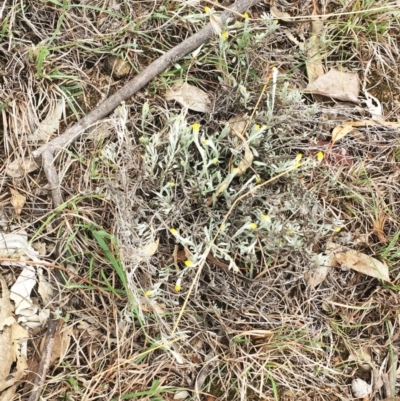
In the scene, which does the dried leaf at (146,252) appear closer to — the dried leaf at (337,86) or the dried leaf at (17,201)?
the dried leaf at (17,201)

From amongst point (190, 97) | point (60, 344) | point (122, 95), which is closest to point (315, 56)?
point (190, 97)

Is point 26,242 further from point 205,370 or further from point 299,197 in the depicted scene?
point 299,197

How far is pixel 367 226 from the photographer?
2615 millimetres

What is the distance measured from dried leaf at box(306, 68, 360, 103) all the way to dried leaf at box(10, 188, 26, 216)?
1448mm

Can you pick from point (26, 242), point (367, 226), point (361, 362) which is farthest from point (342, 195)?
point (26, 242)

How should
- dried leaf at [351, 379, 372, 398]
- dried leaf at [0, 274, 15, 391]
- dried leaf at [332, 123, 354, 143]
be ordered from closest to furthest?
dried leaf at [0, 274, 15, 391]
dried leaf at [351, 379, 372, 398]
dried leaf at [332, 123, 354, 143]

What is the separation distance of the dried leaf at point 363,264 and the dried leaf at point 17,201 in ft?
4.79

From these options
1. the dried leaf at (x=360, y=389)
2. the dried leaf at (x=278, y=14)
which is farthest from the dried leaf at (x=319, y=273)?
the dried leaf at (x=278, y=14)

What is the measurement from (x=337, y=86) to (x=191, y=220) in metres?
1.00

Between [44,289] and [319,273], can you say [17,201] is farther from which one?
[319,273]

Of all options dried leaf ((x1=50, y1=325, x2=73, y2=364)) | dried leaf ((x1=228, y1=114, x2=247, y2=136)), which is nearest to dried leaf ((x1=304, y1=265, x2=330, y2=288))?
dried leaf ((x1=228, y1=114, x2=247, y2=136))

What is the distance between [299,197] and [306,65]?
70 centimetres

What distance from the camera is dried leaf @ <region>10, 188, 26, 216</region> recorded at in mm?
2430

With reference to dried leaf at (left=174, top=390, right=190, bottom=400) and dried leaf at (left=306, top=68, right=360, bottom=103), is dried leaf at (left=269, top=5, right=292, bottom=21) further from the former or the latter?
dried leaf at (left=174, top=390, right=190, bottom=400)
